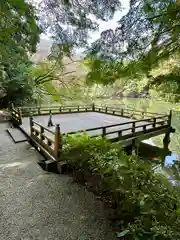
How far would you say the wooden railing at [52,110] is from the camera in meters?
10.7

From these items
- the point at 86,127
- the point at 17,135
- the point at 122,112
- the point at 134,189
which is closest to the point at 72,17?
the point at 134,189

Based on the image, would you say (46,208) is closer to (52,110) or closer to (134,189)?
(134,189)

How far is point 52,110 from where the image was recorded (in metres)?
12.3

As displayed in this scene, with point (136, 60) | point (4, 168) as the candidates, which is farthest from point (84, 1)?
point (4, 168)

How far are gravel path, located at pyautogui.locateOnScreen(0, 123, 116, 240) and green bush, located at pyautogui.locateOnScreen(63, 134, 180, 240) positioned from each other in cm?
41

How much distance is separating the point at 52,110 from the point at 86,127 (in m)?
4.63

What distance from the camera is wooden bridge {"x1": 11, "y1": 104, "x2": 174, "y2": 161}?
209 inches

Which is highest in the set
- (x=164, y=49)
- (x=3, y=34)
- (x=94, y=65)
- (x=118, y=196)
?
(x=3, y=34)

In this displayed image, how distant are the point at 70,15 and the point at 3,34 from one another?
0.99 m

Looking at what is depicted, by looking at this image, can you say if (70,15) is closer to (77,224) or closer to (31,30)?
(31,30)

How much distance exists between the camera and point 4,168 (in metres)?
4.54

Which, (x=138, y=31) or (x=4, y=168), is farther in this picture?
(x=4, y=168)

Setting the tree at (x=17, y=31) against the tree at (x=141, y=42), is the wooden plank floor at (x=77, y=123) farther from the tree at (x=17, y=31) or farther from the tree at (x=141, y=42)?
the tree at (x=141, y=42)

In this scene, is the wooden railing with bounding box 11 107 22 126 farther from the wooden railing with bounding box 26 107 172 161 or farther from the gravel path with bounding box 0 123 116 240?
the gravel path with bounding box 0 123 116 240
